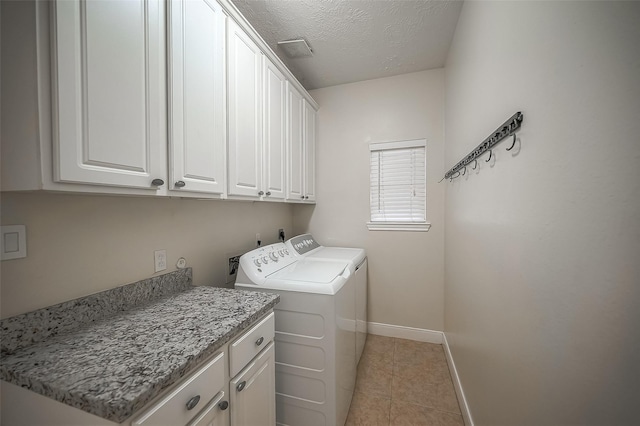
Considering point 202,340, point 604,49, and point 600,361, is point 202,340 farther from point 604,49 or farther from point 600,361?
point 604,49

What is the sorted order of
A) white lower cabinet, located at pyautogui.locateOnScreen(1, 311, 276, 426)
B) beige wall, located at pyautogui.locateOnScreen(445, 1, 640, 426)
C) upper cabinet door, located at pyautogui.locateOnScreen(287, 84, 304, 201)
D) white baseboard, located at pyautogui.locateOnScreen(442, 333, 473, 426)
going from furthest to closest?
upper cabinet door, located at pyautogui.locateOnScreen(287, 84, 304, 201), white baseboard, located at pyautogui.locateOnScreen(442, 333, 473, 426), white lower cabinet, located at pyautogui.locateOnScreen(1, 311, 276, 426), beige wall, located at pyautogui.locateOnScreen(445, 1, 640, 426)

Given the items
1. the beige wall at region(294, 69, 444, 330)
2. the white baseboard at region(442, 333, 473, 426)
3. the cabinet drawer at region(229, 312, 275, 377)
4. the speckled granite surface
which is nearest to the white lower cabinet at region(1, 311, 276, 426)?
the cabinet drawer at region(229, 312, 275, 377)

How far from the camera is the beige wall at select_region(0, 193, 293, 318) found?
31.9 inches

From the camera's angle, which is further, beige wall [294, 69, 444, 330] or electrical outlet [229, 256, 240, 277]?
beige wall [294, 69, 444, 330]

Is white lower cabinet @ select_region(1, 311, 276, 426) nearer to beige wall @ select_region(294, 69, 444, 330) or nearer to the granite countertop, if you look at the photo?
the granite countertop

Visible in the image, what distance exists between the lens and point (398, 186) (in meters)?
2.56

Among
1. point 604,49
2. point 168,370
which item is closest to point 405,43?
point 604,49

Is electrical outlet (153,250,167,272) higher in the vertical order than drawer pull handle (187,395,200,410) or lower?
higher

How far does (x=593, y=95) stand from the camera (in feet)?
1.81

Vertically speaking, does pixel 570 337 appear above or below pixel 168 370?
above

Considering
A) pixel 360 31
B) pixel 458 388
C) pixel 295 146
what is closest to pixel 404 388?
pixel 458 388

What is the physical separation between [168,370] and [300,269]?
3.74 feet

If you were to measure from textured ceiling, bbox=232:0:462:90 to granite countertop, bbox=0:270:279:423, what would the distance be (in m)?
1.95

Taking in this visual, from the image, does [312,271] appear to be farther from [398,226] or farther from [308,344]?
[398,226]
